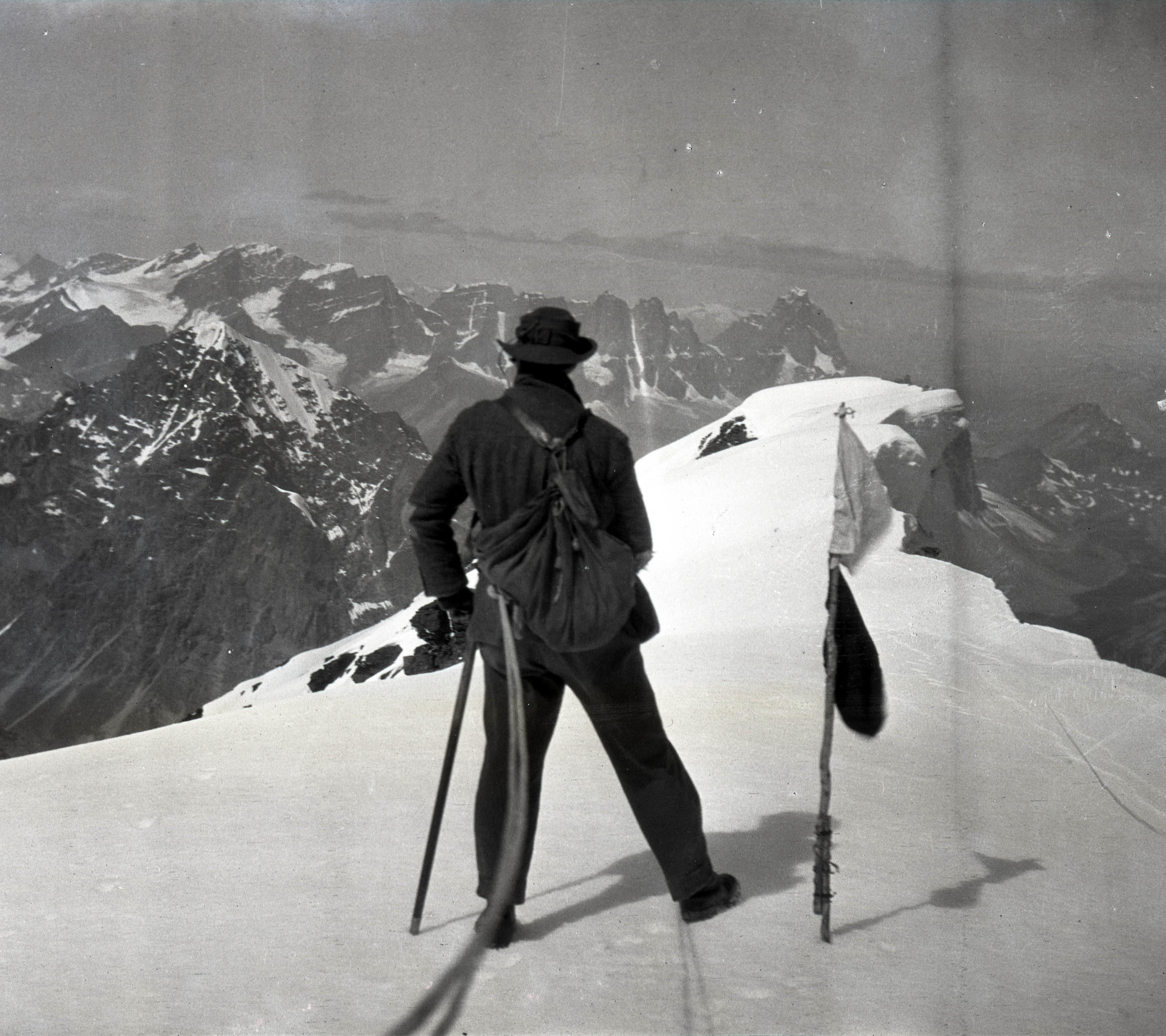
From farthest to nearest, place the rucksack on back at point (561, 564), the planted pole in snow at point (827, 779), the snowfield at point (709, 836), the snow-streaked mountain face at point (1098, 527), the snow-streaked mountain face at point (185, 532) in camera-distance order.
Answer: the snow-streaked mountain face at point (1098, 527) < the snow-streaked mountain face at point (185, 532) < the planted pole in snow at point (827, 779) < the snowfield at point (709, 836) < the rucksack on back at point (561, 564)

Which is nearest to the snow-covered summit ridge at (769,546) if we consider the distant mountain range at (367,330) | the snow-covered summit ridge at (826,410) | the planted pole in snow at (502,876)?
the snow-covered summit ridge at (826,410)

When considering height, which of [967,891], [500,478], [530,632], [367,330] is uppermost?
[367,330]

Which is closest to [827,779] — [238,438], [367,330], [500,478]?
[500,478]

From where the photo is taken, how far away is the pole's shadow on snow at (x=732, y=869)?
2617mm

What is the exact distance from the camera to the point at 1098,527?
414 centimetres

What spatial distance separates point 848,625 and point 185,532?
6.40ft

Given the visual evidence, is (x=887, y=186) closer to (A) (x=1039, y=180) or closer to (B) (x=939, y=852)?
(A) (x=1039, y=180)

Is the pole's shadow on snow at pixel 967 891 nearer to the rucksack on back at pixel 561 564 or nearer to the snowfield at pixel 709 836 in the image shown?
the snowfield at pixel 709 836

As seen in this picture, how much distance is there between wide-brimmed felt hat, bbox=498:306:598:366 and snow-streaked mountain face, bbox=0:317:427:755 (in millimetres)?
954

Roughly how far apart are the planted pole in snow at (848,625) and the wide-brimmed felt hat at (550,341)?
586 mm

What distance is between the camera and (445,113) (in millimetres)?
3152

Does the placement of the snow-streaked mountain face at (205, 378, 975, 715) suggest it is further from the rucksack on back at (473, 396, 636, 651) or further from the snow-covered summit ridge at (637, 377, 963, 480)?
the rucksack on back at (473, 396, 636, 651)

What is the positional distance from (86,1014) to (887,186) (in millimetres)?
2741

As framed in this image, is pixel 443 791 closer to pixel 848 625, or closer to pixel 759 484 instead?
pixel 848 625
